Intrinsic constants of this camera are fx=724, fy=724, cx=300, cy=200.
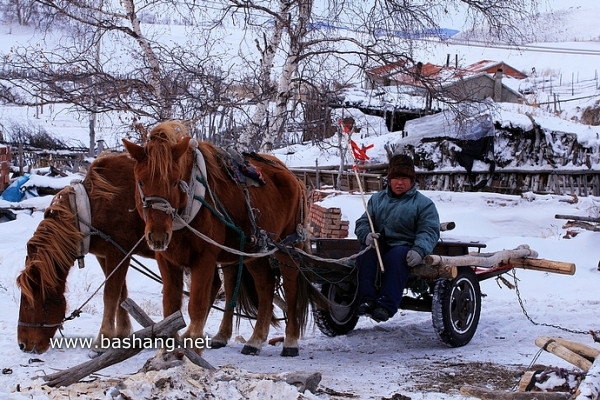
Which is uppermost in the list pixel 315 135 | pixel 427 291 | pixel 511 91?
pixel 511 91

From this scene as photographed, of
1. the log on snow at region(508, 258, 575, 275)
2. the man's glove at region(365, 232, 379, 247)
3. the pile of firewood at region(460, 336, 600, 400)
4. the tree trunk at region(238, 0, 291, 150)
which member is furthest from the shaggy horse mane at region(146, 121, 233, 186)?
the tree trunk at region(238, 0, 291, 150)

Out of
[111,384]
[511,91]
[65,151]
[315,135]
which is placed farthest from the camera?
[511,91]

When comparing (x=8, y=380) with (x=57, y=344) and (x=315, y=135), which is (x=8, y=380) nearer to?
(x=57, y=344)

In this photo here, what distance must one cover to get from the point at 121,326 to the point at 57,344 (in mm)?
763

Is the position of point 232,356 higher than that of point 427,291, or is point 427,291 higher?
point 427,291

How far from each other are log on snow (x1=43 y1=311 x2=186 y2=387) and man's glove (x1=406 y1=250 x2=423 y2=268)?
2.45m

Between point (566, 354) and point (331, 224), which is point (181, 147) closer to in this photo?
point (566, 354)

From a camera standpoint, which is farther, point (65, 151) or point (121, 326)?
point (65, 151)

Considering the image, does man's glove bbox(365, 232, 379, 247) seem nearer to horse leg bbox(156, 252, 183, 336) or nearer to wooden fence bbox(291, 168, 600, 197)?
horse leg bbox(156, 252, 183, 336)

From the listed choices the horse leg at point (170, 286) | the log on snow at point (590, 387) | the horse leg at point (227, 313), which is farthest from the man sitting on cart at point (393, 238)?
the log on snow at point (590, 387)

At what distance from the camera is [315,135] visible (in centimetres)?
1149

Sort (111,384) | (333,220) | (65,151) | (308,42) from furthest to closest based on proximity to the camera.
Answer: (65,151) → (333,220) → (308,42) → (111,384)

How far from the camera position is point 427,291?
7.25m

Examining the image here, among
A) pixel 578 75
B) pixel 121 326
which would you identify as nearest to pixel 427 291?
pixel 121 326
